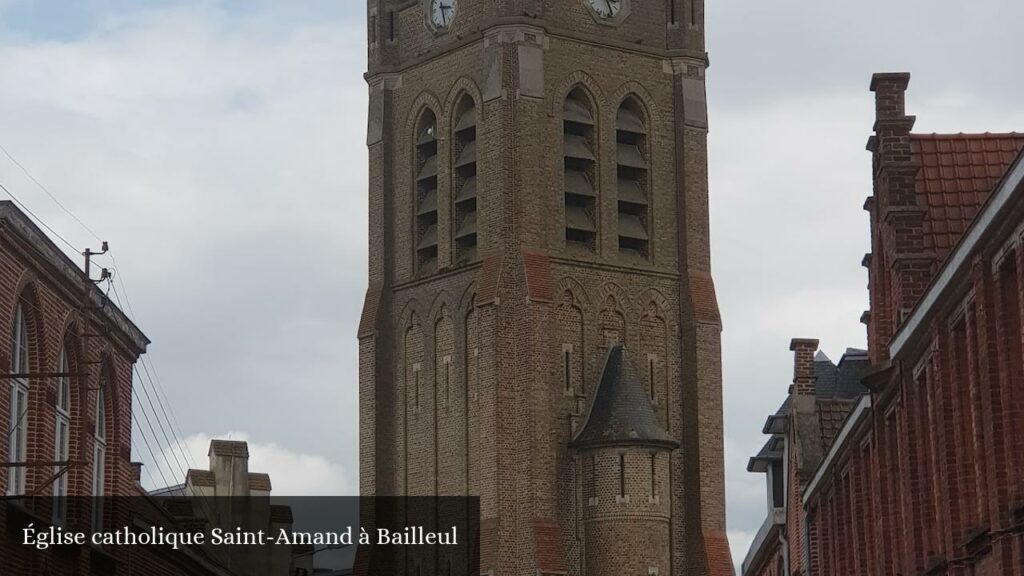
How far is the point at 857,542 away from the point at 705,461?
34.7 m

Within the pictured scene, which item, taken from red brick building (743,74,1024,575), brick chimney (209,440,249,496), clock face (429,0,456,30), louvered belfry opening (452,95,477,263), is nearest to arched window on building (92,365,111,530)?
red brick building (743,74,1024,575)

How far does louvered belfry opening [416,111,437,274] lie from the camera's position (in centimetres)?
7281

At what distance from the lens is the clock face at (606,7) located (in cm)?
7281

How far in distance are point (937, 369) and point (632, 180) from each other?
156 feet

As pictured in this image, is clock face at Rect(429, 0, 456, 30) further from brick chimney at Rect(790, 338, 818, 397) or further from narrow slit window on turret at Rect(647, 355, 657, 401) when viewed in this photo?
brick chimney at Rect(790, 338, 818, 397)

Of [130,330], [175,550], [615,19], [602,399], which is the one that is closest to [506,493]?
[602,399]

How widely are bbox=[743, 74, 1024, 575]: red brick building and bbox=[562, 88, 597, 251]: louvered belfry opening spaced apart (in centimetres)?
3218

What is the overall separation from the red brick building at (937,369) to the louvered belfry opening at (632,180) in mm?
32898

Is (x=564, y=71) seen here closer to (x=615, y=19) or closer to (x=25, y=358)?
(x=615, y=19)

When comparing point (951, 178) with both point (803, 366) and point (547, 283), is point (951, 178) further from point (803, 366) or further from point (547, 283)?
point (547, 283)

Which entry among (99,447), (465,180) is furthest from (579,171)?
(99,447)

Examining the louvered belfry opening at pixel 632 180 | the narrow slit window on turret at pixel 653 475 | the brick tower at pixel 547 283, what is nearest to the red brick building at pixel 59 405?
the brick tower at pixel 547 283

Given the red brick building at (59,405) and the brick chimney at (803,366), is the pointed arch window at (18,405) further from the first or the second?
the brick chimney at (803,366)

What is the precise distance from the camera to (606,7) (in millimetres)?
73125
